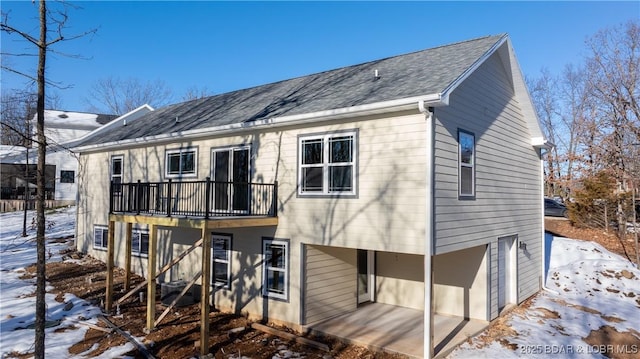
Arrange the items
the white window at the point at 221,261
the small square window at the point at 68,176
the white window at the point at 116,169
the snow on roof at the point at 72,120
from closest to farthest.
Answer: the white window at the point at 221,261
the white window at the point at 116,169
the small square window at the point at 68,176
the snow on roof at the point at 72,120

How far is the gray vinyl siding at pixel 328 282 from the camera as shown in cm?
938

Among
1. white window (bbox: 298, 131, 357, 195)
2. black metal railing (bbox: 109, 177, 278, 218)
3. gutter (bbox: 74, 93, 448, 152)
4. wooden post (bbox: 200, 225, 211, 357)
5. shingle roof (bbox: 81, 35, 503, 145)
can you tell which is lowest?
wooden post (bbox: 200, 225, 211, 357)

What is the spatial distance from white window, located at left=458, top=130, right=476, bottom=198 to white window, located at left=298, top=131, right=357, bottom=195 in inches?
88.1

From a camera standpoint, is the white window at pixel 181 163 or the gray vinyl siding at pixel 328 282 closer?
the gray vinyl siding at pixel 328 282

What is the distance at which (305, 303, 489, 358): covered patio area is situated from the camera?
26.5 feet

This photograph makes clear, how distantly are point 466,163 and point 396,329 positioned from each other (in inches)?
156

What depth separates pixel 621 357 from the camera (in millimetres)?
8148

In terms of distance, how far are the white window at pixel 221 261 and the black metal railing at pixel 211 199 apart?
796 mm

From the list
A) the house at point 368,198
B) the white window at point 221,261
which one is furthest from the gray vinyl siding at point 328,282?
the white window at point 221,261

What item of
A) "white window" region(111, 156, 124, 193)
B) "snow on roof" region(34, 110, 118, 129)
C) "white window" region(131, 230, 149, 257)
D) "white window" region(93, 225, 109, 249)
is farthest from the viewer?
"snow on roof" region(34, 110, 118, 129)

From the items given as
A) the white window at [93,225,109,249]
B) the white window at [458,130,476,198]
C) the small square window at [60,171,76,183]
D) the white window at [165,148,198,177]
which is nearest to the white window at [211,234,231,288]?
the white window at [165,148,198,177]

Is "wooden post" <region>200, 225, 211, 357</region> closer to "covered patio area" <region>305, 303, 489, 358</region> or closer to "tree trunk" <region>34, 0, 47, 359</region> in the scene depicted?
"covered patio area" <region>305, 303, 489, 358</region>

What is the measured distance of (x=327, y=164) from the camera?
29.2ft

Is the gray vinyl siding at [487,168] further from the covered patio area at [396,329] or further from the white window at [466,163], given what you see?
the covered patio area at [396,329]
